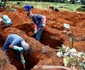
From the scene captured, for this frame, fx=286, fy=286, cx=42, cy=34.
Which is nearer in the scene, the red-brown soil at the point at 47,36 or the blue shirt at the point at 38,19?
the red-brown soil at the point at 47,36

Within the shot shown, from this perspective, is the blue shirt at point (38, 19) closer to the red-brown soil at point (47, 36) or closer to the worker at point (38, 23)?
the worker at point (38, 23)

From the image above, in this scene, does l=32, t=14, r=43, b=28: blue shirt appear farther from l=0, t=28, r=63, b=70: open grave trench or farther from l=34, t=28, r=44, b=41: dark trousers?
l=0, t=28, r=63, b=70: open grave trench

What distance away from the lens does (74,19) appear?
18.1 metres

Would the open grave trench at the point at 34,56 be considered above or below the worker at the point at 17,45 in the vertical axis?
below

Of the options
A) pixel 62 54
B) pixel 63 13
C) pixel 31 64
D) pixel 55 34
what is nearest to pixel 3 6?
pixel 63 13

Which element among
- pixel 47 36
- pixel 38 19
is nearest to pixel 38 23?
pixel 38 19

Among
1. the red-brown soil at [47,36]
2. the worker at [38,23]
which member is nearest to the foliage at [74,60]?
the red-brown soil at [47,36]

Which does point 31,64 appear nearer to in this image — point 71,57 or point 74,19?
point 71,57

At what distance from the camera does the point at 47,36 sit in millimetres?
13250

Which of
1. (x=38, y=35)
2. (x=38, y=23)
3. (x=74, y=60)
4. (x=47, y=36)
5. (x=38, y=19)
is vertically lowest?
(x=47, y=36)

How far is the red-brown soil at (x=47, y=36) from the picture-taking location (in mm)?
10219

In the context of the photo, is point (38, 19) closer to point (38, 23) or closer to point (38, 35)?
point (38, 23)

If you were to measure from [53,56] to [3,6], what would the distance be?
31.1ft

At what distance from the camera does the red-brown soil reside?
10.2m
